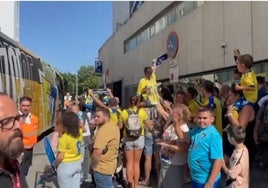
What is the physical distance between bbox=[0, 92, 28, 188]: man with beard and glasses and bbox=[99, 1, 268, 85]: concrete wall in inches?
409

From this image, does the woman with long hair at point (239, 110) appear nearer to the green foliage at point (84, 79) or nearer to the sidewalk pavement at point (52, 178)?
the sidewalk pavement at point (52, 178)

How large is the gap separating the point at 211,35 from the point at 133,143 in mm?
9338

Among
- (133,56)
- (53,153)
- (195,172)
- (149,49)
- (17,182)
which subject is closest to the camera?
(17,182)

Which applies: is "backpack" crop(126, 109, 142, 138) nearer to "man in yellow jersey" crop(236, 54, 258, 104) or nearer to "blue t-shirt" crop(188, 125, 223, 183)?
"man in yellow jersey" crop(236, 54, 258, 104)

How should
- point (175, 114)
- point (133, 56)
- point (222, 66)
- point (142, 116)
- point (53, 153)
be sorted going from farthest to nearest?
1. point (133, 56)
2. point (222, 66)
3. point (142, 116)
4. point (53, 153)
5. point (175, 114)

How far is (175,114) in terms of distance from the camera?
5316 mm

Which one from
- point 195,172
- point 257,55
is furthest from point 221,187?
point 257,55

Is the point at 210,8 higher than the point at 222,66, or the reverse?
the point at 210,8

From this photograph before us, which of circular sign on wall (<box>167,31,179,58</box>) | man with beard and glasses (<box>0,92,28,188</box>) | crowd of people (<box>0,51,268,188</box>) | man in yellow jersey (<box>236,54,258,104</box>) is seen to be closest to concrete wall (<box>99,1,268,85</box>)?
circular sign on wall (<box>167,31,179,58</box>)

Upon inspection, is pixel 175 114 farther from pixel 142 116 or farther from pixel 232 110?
pixel 142 116

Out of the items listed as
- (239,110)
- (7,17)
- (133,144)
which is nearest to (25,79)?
(133,144)

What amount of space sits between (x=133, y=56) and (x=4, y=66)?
20.7m

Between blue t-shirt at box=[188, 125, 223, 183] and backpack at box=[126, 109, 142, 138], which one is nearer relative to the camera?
blue t-shirt at box=[188, 125, 223, 183]

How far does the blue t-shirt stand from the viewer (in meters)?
4.69
